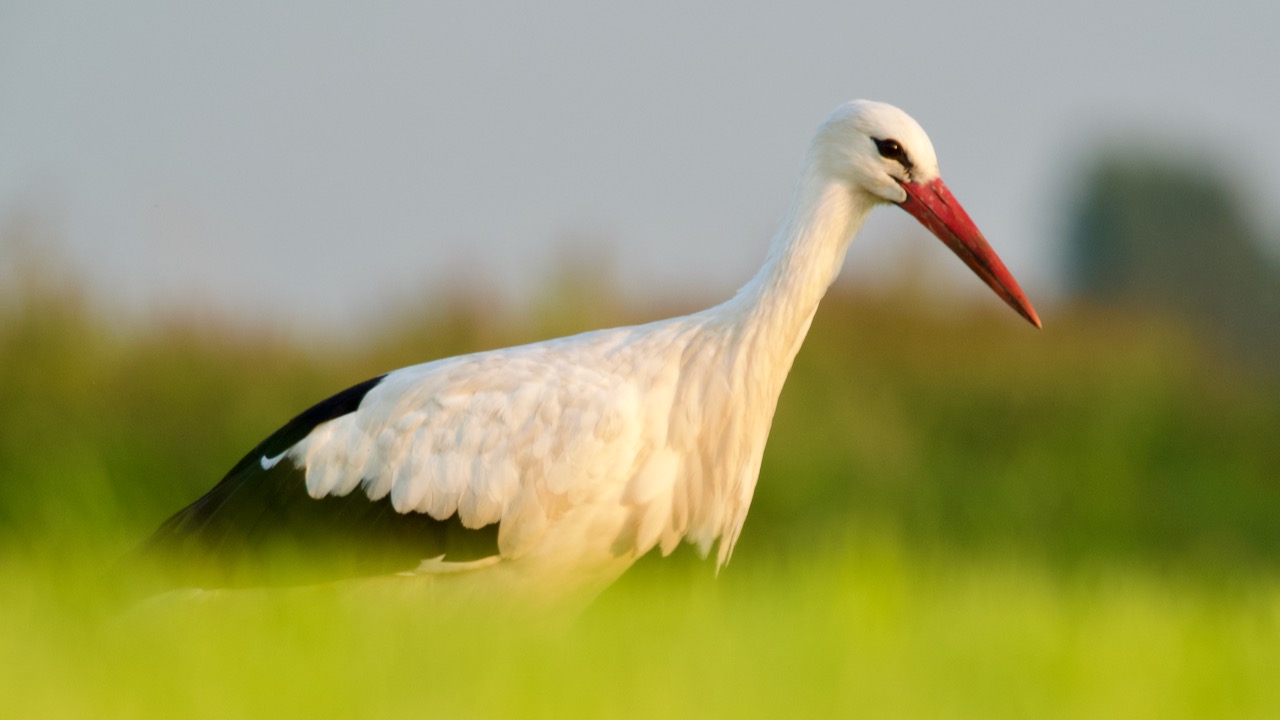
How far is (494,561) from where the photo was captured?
428 cm

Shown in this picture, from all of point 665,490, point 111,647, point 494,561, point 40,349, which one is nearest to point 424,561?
point 494,561

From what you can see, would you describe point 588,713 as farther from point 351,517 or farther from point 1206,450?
point 1206,450

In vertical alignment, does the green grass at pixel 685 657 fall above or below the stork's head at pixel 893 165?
below

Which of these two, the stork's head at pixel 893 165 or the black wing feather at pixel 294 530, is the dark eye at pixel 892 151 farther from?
the black wing feather at pixel 294 530

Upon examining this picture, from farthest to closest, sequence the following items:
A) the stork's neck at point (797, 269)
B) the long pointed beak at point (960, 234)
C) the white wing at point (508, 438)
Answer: the long pointed beak at point (960, 234) < the stork's neck at point (797, 269) < the white wing at point (508, 438)

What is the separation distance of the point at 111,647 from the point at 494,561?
152cm

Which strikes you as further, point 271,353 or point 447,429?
point 271,353

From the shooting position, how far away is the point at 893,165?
430 cm

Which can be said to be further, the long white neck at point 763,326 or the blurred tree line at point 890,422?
the blurred tree line at point 890,422

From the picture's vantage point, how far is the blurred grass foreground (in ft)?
8.55

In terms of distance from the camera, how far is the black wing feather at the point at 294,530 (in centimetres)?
427

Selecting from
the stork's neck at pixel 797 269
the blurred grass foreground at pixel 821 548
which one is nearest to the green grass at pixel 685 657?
the blurred grass foreground at pixel 821 548

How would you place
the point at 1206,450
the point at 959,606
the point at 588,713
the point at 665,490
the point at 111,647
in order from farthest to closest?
the point at 1206,450
the point at 665,490
the point at 959,606
the point at 111,647
the point at 588,713

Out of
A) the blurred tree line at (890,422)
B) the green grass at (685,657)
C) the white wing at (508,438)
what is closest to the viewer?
the green grass at (685,657)
